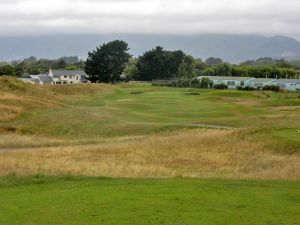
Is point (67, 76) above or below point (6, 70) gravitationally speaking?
below

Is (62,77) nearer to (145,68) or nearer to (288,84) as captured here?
(145,68)

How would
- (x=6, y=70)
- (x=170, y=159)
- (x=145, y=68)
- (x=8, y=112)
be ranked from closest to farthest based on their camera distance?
(x=170, y=159), (x=8, y=112), (x=6, y=70), (x=145, y=68)

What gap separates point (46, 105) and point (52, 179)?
4274 centimetres

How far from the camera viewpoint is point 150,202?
15.8 meters

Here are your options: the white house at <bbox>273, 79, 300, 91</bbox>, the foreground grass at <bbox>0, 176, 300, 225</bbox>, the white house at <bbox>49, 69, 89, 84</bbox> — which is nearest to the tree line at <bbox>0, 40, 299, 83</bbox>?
the white house at <bbox>49, 69, 89, 84</bbox>

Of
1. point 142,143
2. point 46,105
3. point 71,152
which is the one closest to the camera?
point 71,152

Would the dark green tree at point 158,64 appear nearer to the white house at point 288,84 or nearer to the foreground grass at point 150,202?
the white house at point 288,84

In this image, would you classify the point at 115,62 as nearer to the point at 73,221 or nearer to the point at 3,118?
the point at 3,118

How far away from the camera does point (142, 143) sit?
1513 inches

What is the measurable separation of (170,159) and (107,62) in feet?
405

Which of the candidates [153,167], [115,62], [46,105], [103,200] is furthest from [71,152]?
[115,62]

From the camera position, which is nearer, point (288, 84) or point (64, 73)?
point (288, 84)

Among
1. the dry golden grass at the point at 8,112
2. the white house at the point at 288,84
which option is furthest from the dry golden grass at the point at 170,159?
the white house at the point at 288,84

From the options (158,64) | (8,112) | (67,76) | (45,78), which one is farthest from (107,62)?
(8,112)
